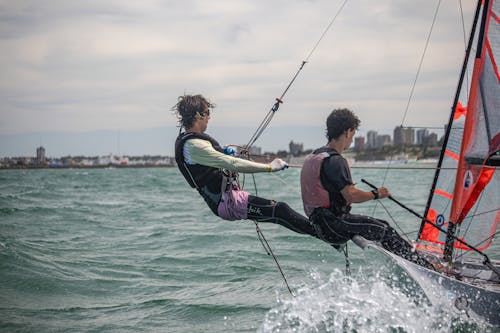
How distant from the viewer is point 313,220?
5219 mm

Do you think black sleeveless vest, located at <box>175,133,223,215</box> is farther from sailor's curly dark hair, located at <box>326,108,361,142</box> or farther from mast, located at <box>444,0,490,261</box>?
mast, located at <box>444,0,490,261</box>

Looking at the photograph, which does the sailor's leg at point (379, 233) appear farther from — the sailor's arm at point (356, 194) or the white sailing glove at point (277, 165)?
the white sailing glove at point (277, 165)

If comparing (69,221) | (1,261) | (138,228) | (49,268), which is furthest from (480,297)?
(69,221)

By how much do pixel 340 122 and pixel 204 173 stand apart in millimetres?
1279

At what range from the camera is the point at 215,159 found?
16.7 ft

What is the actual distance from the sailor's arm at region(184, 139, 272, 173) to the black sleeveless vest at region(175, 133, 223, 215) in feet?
0.26

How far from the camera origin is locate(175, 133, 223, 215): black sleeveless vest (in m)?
5.31

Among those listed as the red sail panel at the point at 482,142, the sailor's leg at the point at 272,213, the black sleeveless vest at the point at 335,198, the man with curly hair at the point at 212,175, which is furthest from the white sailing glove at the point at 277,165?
the red sail panel at the point at 482,142

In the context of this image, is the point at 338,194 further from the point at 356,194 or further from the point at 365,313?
the point at 365,313

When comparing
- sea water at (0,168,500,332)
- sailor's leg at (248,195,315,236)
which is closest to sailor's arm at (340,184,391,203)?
sailor's leg at (248,195,315,236)

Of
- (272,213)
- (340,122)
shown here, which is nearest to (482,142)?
(340,122)

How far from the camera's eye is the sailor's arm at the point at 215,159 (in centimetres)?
504

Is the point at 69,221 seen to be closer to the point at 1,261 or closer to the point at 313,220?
the point at 1,261

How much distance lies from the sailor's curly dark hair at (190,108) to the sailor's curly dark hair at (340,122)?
3.74ft
